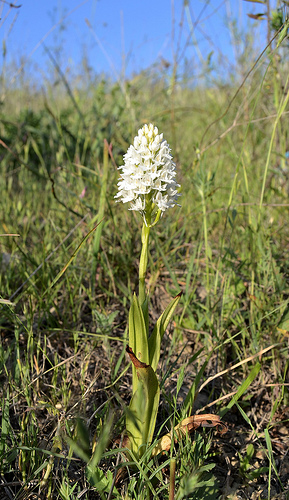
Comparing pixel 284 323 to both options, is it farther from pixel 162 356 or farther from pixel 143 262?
pixel 143 262

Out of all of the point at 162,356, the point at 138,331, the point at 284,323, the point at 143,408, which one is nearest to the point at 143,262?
the point at 138,331

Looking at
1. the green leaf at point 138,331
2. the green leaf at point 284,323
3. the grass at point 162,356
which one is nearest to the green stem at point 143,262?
the green leaf at point 138,331

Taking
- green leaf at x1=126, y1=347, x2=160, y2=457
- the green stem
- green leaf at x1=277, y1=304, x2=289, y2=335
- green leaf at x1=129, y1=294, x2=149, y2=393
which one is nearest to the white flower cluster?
the green stem

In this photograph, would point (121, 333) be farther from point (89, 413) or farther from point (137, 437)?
point (137, 437)

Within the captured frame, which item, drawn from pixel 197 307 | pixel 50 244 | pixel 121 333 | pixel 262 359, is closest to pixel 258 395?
pixel 262 359

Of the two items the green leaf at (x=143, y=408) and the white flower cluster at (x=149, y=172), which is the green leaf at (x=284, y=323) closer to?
the green leaf at (x=143, y=408)

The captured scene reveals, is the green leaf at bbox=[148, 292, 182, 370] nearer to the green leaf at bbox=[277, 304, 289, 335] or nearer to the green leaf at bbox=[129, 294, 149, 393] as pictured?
the green leaf at bbox=[129, 294, 149, 393]

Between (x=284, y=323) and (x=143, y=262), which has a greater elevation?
(x=143, y=262)
